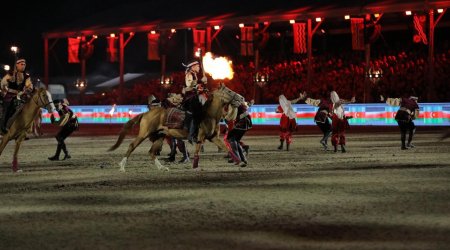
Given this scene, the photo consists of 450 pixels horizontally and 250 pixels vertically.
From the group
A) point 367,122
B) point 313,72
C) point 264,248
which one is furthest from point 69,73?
point 264,248

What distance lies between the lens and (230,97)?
65.0 feet

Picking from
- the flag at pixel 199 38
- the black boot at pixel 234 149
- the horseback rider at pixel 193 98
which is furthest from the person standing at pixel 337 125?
the flag at pixel 199 38

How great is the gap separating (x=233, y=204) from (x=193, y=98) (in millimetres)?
7262

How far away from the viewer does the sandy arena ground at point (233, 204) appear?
10039 mm

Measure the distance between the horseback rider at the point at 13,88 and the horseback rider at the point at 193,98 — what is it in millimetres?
3504

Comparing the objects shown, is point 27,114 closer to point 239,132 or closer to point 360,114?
point 239,132

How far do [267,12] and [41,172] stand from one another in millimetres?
27735

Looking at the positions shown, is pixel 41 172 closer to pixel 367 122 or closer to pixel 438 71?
pixel 367 122

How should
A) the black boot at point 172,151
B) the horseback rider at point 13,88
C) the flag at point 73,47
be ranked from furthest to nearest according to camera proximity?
the flag at point 73,47, the black boot at point 172,151, the horseback rider at point 13,88

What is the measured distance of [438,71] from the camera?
4106 centimetres

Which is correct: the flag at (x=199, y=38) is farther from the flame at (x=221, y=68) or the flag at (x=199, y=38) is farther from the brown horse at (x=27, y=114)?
the brown horse at (x=27, y=114)

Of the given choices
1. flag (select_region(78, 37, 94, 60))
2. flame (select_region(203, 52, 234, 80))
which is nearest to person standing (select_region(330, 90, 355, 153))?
flame (select_region(203, 52, 234, 80))

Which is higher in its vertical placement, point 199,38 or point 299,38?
point 199,38

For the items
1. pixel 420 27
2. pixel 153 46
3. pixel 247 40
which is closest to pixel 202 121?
pixel 420 27
